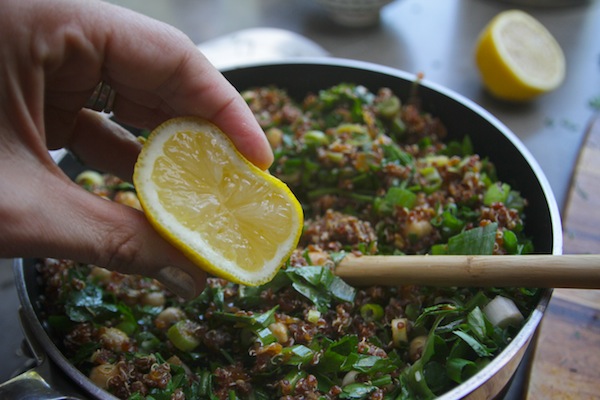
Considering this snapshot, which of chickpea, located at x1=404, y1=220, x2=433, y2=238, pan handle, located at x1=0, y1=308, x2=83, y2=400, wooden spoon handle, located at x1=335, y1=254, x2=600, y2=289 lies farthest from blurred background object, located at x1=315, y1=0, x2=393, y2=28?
pan handle, located at x1=0, y1=308, x2=83, y2=400

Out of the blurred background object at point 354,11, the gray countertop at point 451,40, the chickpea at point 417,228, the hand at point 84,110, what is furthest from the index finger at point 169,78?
the blurred background object at point 354,11

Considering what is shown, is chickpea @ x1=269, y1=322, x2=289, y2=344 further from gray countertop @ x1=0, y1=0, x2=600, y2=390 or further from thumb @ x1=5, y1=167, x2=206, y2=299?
gray countertop @ x1=0, y1=0, x2=600, y2=390

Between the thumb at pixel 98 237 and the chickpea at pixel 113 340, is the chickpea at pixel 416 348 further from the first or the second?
the chickpea at pixel 113 340

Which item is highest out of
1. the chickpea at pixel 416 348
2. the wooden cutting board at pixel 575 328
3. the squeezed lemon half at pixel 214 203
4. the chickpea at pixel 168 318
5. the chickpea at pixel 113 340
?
the squeezed lemon half at pixel 214 203

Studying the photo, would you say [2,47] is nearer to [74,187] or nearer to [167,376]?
[74,187]

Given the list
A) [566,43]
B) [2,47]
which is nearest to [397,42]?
[566,43]

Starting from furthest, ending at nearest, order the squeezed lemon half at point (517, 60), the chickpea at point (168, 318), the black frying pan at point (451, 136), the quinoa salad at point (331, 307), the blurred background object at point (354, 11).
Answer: the blurred background object at point (354, 11) < the squeezed lemon half at point (517, 60) < the chickpea at point (168, 318) < the quinoa salad at point (331, 307) < the black frying pan at point (451, 136)
